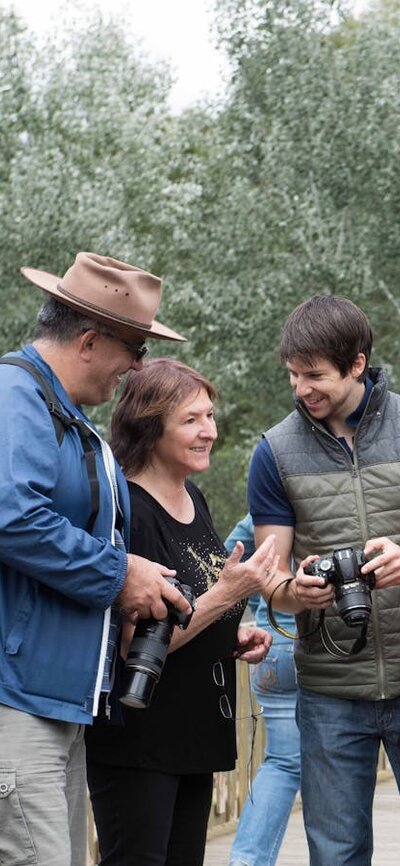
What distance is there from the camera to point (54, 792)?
323 centimetres

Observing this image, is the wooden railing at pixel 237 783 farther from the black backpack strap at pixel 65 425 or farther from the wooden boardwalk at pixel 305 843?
the black backpack strap at pixel 65 425

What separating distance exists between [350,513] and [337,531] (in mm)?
64

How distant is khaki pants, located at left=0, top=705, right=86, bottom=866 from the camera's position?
318 cm

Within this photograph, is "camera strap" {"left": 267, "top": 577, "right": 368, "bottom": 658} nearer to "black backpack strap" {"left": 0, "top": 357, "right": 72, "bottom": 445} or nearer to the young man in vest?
the young man in vest

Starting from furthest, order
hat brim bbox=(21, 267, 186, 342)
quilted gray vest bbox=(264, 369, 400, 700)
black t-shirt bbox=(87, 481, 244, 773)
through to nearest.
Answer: quilted gray vest bbox=(264, 369, 400, 700) < black t-shirt bbox=(87, 481, 244, 773) < hat brim bbox=(21, 267, 186, 342)

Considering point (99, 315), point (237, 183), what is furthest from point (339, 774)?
point (237, 183)

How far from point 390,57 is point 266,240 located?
3.12 meters

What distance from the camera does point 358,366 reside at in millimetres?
4070

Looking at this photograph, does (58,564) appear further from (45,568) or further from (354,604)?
(354,604)

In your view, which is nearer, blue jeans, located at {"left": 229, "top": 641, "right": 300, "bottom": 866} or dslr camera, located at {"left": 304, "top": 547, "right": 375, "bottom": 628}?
dslr camera, located at {"left": 304, "top": 547, "right": 375, "bottom": 628}

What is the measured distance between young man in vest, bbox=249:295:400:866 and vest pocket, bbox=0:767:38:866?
1.06 meters

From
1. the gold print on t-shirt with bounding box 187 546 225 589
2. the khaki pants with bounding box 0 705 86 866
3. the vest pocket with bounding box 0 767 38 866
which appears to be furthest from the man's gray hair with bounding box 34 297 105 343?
the vest pocket with bounding box 0 767 38 866

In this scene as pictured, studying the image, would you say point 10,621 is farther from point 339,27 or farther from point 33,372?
point 339,27

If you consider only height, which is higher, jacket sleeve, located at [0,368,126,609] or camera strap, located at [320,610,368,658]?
jacket sleeve, located at [0,368,126,609]
